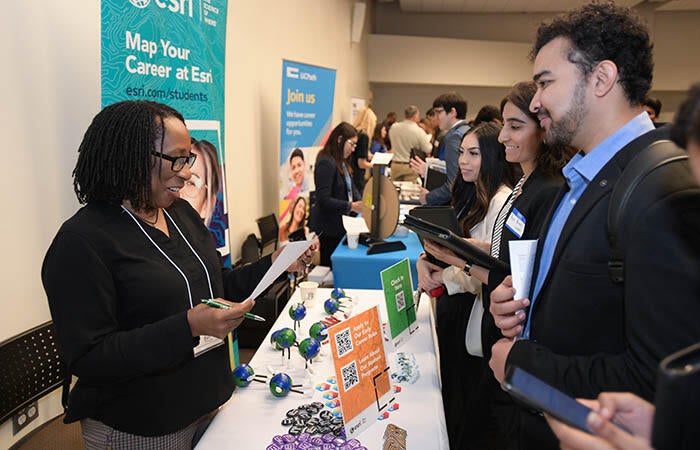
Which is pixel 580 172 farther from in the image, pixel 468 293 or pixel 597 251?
pixel 468 293

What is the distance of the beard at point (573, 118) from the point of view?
3.51 ft

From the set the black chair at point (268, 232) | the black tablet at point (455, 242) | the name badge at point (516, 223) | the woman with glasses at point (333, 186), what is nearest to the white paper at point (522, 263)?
the black tablet at point (455, 242)

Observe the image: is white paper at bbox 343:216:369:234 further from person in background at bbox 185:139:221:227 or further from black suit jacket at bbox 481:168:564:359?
black suit jacket at bbox 481:168:564:359

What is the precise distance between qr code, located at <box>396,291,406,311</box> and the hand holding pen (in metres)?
0.68

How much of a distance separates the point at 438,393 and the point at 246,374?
62 cm

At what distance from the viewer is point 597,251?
3.02 feet

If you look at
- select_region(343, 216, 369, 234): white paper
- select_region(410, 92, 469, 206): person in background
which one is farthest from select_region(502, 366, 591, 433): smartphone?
select_region(410, 92, 469, 206): person in background

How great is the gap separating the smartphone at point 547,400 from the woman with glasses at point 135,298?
729mm

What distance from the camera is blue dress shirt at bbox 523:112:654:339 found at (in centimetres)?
101

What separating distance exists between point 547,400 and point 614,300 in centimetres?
38

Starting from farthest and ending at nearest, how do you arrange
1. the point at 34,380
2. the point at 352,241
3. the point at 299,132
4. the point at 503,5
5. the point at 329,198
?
the point at 503,5, the point at 299,132, the point at 329,198, the point at 352,241, the point at 34,380

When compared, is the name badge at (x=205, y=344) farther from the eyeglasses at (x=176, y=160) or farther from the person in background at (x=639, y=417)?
the person in background at (x=639, y=417)

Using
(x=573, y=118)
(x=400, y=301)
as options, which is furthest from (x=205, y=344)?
(x=573, y=118)

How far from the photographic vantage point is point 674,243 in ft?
2.41
